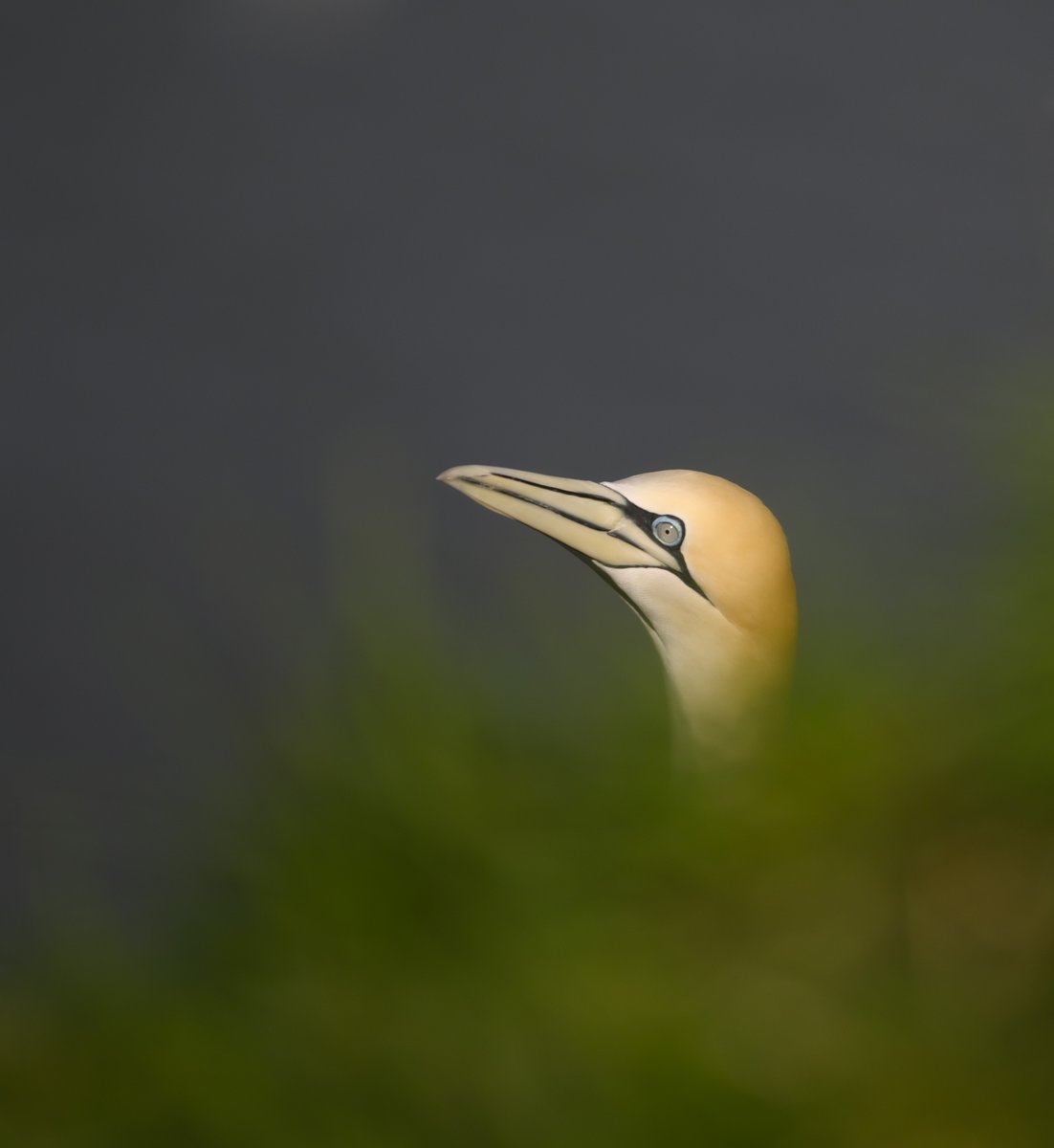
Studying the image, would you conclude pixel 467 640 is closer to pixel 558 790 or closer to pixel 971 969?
pixel 558 790

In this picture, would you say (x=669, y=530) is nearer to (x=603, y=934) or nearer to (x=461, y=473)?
(x=461, y=473)

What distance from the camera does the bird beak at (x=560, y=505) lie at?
1611 millimetres

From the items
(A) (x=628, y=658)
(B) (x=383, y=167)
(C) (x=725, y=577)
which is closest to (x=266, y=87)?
(B) (x=383, y=167)

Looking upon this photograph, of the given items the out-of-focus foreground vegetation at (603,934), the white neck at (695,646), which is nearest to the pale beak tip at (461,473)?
the white neck at (695,646)

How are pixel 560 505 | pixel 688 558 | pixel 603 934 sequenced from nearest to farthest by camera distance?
pixel 603 934, pixel 688 558, pixel 560 505

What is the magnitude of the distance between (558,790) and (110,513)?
286 cm

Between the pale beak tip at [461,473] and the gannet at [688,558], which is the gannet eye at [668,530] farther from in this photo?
the pale beak tip at [461,473]

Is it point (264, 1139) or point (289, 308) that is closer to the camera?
point (264, 1139)

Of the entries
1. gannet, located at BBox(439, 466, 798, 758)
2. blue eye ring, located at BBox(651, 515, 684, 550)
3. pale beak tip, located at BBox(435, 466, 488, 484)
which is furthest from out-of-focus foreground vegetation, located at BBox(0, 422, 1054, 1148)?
pale beak tip, located at BBox(435, 466, 488, 484)

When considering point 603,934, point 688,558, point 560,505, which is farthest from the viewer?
point 560,505

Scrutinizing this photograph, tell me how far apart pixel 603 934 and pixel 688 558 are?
1.13 m

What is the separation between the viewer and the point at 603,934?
0.40 metres

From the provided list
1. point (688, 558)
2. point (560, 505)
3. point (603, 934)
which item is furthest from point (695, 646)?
point (603, 934)

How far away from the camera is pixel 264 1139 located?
0.36 m
